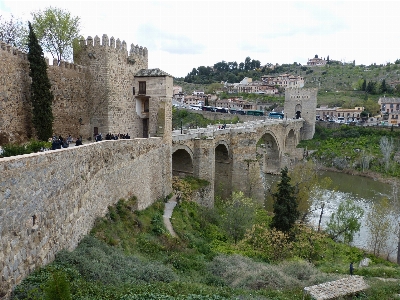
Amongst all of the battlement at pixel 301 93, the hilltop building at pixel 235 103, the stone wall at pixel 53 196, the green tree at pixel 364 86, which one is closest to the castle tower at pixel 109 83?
the stone wall at pixel 53 196

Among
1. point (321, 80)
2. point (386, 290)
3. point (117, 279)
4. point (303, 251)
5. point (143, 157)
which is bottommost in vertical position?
point (303, 251)

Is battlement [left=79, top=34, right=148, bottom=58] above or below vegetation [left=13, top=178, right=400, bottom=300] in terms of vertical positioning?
above

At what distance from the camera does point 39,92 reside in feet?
54.1

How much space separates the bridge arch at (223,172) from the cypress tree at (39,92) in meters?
15.5

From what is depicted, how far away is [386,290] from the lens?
457 inches

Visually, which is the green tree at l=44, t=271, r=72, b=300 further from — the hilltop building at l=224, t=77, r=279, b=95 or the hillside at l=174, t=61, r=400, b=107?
the hilltop building at l=224, t=77, r=279, b=95

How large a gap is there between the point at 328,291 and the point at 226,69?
148 metres

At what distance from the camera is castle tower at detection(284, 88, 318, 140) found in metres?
54.8

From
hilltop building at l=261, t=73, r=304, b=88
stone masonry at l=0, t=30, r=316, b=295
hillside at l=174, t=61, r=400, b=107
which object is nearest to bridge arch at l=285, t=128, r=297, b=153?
stone masonry at l=0, t=30, r=316, b=295

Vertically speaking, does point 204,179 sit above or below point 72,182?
below

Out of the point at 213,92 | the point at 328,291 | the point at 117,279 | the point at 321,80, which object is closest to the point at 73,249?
the point at 117,279

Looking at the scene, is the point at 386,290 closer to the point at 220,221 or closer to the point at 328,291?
the point at 328,291

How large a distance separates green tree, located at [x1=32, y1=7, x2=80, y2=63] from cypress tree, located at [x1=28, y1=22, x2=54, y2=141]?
4.76 metres

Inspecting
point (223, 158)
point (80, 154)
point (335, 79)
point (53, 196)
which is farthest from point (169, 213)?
point (335, 79)
